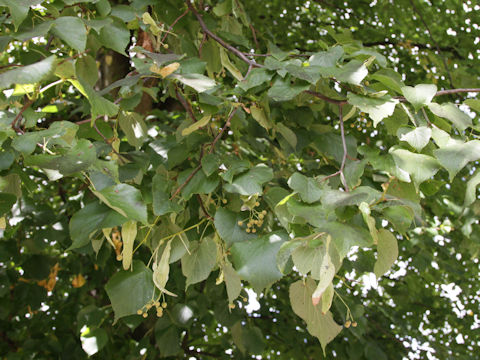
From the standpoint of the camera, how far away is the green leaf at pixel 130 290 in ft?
3.90

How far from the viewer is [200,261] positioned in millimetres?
1273

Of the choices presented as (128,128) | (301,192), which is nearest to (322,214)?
(301,192)

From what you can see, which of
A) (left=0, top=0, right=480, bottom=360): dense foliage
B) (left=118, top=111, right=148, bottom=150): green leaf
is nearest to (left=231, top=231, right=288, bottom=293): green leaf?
(left=0, top=0, right=480, bottom=360): dense foliage

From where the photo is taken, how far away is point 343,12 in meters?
3.48

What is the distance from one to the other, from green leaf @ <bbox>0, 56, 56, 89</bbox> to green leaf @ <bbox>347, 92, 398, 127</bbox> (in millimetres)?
653

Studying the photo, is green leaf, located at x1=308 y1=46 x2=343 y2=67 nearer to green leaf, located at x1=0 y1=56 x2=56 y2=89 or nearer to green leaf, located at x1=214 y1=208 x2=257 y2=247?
green leaf, located at x1=214 y1=208 x2=257 y2=247

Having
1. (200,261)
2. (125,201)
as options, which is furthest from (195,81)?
(200,261)

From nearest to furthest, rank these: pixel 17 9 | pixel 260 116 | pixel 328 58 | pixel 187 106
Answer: pixel 17 9, pixel 328 58, pixel 260 116, pixel 187 106

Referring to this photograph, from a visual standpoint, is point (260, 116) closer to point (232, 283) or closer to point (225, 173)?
point (225, 173)

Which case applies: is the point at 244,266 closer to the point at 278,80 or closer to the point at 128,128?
the point at 278,80

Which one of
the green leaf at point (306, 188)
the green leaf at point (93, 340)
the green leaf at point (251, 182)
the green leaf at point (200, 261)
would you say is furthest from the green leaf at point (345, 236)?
the green leaf at point (93, 340)

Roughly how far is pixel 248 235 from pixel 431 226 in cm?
186

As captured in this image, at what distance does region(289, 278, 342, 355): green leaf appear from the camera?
1.08 meters

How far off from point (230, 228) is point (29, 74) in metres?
0.57
